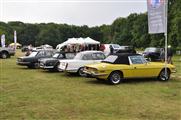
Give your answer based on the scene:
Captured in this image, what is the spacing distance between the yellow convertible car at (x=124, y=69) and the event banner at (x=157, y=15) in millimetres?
1874

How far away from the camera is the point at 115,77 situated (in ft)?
54.1

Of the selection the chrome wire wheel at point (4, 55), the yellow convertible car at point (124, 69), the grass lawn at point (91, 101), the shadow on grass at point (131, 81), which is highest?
the chrome wire wheel at point (4, 55)

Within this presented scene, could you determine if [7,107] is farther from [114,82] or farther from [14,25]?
[14,25]

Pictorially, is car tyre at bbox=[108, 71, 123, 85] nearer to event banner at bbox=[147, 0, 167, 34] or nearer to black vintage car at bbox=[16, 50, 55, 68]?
event banner at bbox=[147, 0, 167, 34]

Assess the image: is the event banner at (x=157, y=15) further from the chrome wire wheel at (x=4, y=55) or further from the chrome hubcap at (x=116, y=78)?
the chrome wire wheel at (x=4, y=55)

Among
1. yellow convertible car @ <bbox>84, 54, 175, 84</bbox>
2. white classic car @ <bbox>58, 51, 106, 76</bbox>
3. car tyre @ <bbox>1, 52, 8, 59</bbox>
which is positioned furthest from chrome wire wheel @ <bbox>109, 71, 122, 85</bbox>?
car tyre @ <bbox>1, 52, 8, 59</bbox>

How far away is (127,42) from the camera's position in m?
116

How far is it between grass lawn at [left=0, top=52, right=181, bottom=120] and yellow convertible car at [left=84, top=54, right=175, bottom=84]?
401 mm

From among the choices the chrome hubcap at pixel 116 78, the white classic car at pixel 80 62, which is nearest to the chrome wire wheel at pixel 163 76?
the chrome hubcap at pixel 116 78

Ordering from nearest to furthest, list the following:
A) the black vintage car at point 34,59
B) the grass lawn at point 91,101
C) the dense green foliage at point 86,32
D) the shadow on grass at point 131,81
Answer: the grass lawn at point 91,101
the shadow on grass at point 131,81
the black vintage car at point 34,59
the dense green foliage at point 86,32

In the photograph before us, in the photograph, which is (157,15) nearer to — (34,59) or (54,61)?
(54,61)

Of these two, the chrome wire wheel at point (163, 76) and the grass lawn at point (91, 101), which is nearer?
the grass lawn at point (91, 101)

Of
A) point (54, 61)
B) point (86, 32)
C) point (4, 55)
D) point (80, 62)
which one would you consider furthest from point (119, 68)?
point (86, 32)

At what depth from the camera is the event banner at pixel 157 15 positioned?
58.8ft
